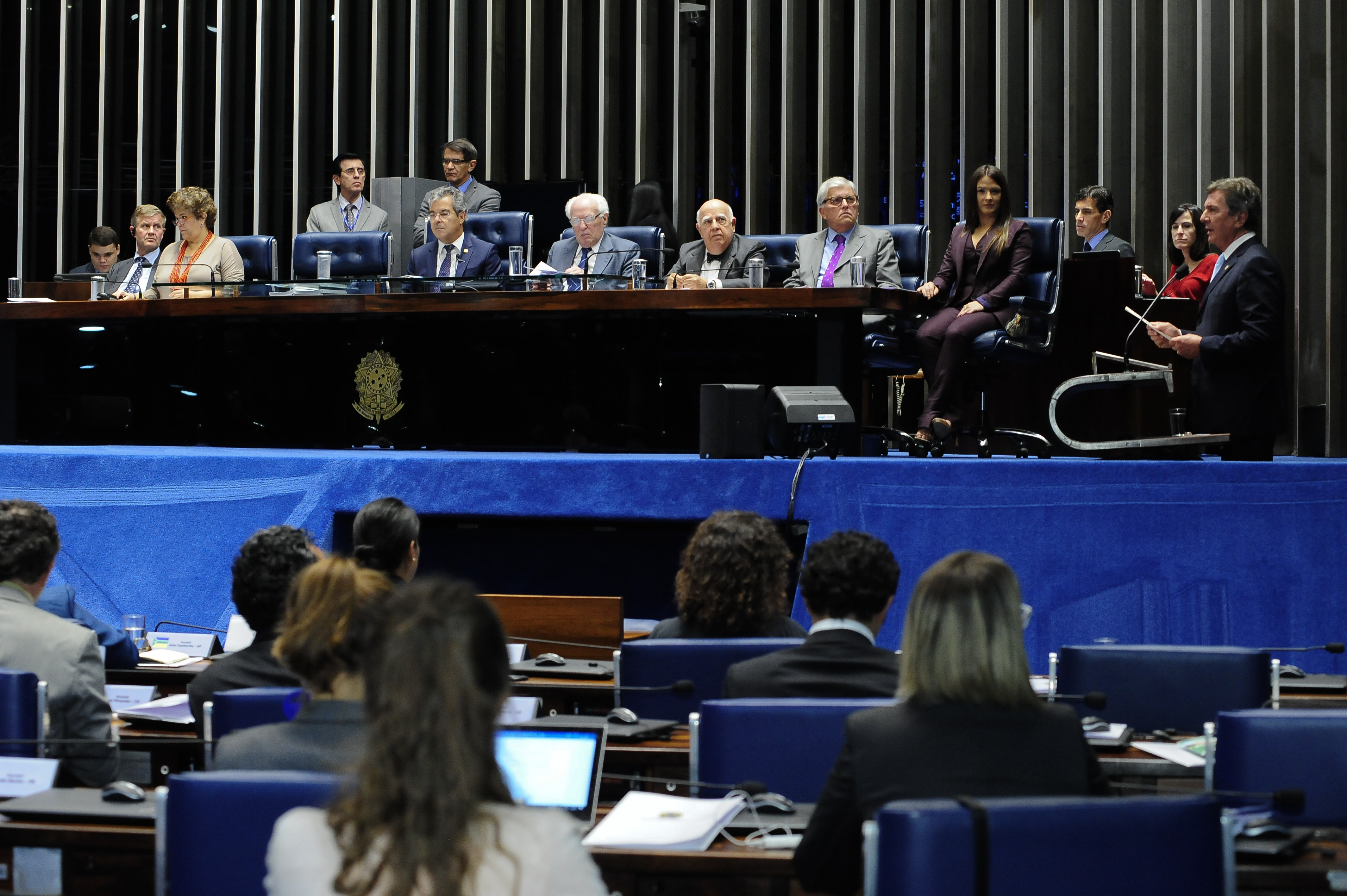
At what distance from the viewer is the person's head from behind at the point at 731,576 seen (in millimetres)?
2975

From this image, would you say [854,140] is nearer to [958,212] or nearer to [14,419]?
[958,212]

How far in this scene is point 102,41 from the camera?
30.6 feet

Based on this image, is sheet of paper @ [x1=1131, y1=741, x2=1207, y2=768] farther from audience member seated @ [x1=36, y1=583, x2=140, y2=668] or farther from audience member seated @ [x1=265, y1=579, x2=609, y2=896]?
audience member seated @ [x1=36, y1=583, x2=140, y2=668]

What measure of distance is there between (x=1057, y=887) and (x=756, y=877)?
46 centimetres

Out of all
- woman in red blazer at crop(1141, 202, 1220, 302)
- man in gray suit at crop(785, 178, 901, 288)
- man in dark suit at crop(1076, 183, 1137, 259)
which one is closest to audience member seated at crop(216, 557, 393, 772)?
man in gray suit at crop(785, 178, 901, 288)

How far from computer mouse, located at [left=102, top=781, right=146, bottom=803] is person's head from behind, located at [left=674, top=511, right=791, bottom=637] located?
4.34ft

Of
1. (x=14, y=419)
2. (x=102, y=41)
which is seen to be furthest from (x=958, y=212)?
(x=102, y=41)

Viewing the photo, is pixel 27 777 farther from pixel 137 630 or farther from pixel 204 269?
pixel 204 269

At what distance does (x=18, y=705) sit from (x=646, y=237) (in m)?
4.58

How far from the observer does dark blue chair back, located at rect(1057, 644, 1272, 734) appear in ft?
8.55

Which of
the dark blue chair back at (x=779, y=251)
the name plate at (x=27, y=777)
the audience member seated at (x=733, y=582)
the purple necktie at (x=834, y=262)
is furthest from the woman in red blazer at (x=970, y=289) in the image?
the name plate at (x=27, y=777)

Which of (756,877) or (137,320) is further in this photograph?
(137,320)

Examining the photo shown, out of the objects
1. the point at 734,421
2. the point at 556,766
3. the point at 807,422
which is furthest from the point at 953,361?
the point at 556,766

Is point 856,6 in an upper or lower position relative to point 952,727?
upper
